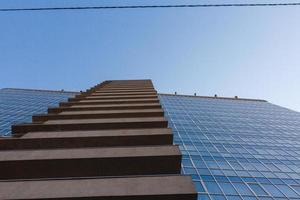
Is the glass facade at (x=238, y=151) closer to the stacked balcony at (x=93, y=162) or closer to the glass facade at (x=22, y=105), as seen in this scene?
the stacked balcony at (x=93, y=162)

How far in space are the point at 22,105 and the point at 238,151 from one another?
38.2 meters

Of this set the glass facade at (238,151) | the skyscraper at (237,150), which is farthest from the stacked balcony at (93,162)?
the glass facade at (238,151)

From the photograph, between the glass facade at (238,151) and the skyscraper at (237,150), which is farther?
Result: the glass facade at (238,151)

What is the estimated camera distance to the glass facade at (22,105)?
45759mm

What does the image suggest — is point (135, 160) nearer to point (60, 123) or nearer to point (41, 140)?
point (41, 140)

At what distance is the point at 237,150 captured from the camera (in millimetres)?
35594

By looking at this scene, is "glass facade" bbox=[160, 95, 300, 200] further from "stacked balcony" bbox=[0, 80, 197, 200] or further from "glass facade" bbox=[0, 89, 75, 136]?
"glass facade" bbox=[0, 89, 75, 136]

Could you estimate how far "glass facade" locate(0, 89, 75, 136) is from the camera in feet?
150

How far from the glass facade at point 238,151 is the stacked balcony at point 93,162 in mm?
11333

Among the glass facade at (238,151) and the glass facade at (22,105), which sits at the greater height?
the glass facade at (22,105)

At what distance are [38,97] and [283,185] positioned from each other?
5596 centimetres

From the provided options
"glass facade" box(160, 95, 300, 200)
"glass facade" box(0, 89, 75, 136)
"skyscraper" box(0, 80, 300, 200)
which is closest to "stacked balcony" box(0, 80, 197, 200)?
"skyscraper" box(0, 80, 300, 200)

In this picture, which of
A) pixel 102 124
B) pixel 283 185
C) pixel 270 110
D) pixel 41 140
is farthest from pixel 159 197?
pixel 270 110

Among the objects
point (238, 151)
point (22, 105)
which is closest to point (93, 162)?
point (238, 151)
